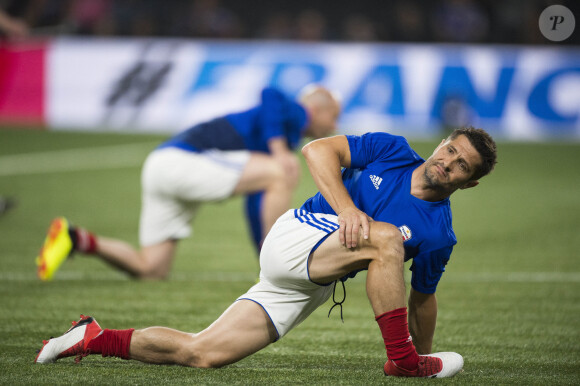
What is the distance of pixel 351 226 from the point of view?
409 centimetres

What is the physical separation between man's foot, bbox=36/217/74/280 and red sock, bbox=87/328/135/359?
256 centimetres

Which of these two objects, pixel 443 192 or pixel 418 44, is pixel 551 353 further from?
pixel 418 44

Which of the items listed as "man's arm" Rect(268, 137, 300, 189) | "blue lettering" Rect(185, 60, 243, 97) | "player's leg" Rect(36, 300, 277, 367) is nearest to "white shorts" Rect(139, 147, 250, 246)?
"man's arm" Rect(268, 137, 300, 189)

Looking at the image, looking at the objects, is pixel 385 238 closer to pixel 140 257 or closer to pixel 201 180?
pixel 201 180

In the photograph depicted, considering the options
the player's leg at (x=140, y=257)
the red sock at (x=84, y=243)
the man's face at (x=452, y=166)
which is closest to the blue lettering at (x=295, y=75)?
the player's leg at (x=140, y=257)

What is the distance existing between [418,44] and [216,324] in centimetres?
1520

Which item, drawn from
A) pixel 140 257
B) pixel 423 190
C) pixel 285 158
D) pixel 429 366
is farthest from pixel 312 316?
pixel 423 190

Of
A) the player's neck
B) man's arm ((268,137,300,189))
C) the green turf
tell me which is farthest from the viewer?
man's arm ((268,137,300,189))

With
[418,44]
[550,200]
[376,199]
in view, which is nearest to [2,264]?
[376,199]

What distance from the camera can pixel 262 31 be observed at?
824 inches

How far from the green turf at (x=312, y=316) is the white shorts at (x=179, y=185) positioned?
452 mm

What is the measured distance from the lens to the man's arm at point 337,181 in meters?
4.11

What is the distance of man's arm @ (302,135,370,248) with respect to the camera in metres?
4.11

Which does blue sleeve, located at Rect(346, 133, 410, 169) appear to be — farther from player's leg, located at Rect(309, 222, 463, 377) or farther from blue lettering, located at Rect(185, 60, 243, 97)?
blue lettering, located at Rect(185, 60, 243, 97)
